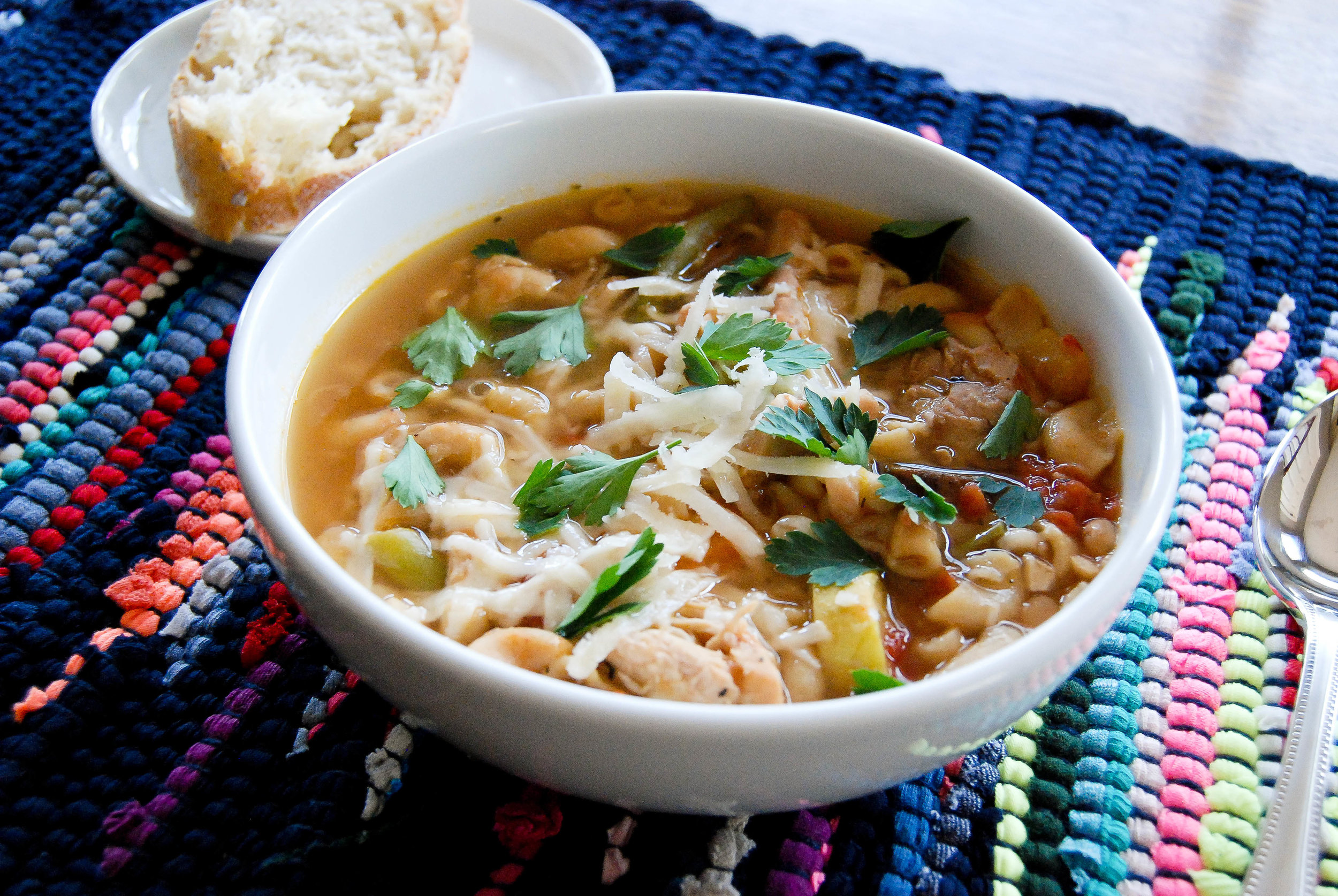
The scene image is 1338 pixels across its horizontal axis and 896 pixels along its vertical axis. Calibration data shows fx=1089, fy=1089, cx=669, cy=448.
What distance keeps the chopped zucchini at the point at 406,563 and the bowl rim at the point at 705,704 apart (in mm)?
126

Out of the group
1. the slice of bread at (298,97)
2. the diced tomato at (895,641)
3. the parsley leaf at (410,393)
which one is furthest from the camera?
the slice of bread at (298,97)

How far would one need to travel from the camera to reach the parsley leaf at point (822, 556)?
1846 mm

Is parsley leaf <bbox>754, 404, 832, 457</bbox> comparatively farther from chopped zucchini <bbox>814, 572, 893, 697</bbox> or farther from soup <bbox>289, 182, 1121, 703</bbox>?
chopped zucchini <bbox>814, 572, 893, 697</bbox>

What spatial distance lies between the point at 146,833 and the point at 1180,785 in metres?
1.63

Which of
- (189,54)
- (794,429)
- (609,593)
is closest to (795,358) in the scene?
(794,429)

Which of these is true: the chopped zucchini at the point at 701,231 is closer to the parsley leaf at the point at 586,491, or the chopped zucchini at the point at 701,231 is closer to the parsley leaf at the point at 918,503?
the parsley leaf at the point at 586,491

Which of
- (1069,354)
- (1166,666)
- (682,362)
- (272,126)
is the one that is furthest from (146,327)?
(1166,666)

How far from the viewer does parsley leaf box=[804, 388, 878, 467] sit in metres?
2.00

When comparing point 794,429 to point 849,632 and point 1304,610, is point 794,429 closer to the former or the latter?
point 849,632

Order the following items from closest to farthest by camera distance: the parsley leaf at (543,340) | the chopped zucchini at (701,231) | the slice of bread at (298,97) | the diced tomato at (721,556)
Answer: the diced tomato at (721,556), the parsley leaf at (543,340), the chopped zucchini at (701,231), the slice of bread at (298,97)

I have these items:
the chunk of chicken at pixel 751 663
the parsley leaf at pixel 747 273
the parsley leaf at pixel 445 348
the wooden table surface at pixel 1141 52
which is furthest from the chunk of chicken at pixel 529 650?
the wooden table surface at pixel 1141 52

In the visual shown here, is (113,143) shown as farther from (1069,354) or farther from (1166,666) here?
(1166,666)

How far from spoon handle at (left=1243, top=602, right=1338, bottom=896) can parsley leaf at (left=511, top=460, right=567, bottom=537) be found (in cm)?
123

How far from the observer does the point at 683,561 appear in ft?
6.20
